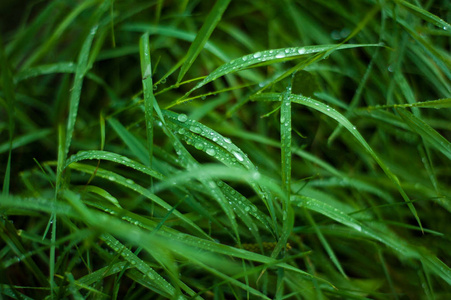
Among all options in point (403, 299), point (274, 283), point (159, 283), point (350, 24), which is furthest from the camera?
point (350, 24)

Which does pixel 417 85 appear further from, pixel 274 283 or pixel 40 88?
pixel 40 88

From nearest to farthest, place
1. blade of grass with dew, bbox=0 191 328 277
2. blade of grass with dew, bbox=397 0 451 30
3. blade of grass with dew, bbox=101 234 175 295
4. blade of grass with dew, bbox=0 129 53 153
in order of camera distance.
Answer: blade of grass with dew, bbox=0 191 328 277, blade of grass with dew, bbox=101 234 175 295, blade of grass with dew, bbox=397 0 451 30, blade of grass with dew, bbox=0 129 53 153

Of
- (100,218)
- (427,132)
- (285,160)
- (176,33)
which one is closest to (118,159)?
(100,218)

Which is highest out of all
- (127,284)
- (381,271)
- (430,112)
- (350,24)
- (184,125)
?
(350,24)

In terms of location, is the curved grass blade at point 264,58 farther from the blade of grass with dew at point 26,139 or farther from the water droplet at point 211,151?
the blade of grass with dew at point 26,139

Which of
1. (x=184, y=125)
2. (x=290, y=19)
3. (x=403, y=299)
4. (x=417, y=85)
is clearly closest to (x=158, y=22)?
(x=290, y=19)

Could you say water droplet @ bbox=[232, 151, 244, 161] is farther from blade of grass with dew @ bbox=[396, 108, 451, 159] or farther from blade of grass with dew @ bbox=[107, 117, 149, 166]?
blade of grass with dew @ bbox=[396, 108, 451, 159]

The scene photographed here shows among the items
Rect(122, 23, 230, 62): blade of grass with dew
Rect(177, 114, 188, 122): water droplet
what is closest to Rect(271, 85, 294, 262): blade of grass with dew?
Rect(177, 114, 188, 122): water droplet

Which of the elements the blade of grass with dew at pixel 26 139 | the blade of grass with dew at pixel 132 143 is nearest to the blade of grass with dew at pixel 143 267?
the blade of grass with dew at pixel 132 143

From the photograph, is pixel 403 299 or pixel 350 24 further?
pixel 350 24
